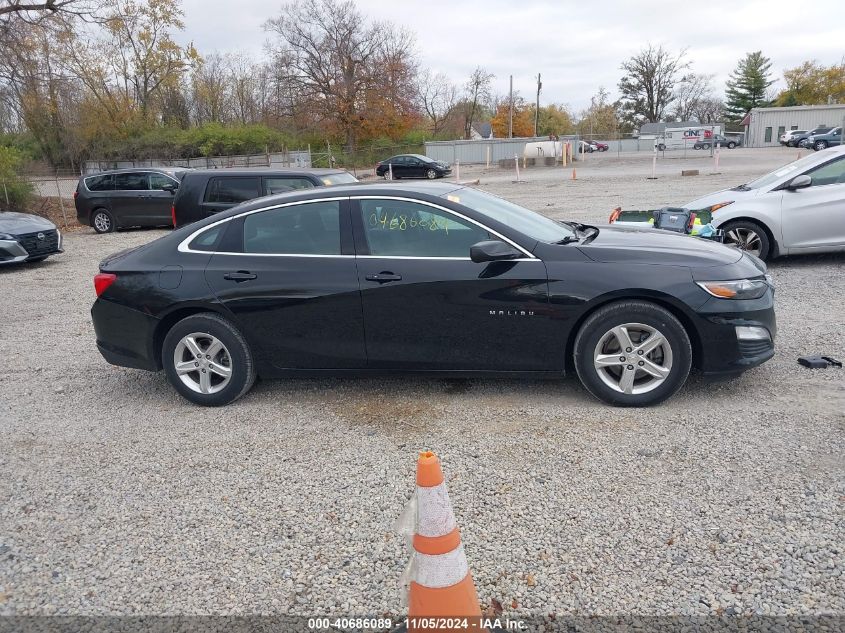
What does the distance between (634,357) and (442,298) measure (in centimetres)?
131

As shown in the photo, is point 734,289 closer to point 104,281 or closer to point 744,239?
point 104,281

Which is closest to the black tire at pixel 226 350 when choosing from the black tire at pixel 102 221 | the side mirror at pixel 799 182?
the side mirror at pixel 799 182

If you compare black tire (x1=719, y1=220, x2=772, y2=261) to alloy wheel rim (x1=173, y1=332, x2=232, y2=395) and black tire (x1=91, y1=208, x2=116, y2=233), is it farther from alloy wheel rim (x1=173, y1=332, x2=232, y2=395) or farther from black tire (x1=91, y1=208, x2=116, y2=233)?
black tire (x1=91, y1=208, x2=116, y2=233)

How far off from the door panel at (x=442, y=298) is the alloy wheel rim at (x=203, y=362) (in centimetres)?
111

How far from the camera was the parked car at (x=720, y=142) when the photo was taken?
5054cm

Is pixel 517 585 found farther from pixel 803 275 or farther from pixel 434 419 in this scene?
pixel 803 275

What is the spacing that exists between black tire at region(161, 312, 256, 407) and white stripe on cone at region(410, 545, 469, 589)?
279 cm

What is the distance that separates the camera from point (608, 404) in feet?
14.5

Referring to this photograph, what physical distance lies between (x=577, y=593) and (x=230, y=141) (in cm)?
4483

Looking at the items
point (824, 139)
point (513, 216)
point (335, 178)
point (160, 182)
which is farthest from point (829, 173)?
point (824, 139)

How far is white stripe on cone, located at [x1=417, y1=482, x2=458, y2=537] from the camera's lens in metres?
2.33

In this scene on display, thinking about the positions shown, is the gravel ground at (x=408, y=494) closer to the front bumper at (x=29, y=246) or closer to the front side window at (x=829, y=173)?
the front side window at (x=829, y=173)

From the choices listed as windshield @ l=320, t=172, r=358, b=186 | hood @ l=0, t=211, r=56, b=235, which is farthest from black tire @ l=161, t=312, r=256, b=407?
hood @ l=0, t=211, r=56, b=235

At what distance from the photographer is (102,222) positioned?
17.7 m
